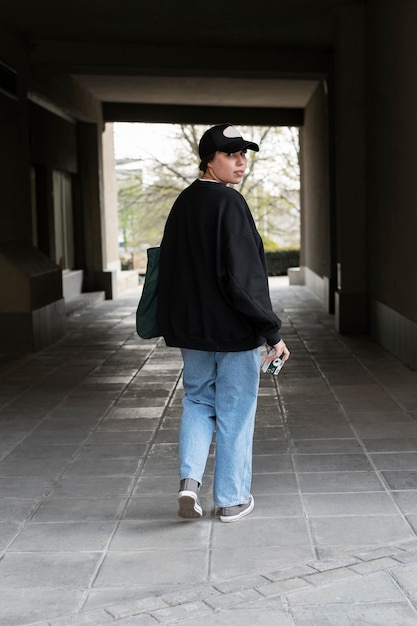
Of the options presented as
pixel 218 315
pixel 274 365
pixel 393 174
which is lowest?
pixel 274 365

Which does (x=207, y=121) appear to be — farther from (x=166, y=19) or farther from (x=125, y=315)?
(x=166, y=19)

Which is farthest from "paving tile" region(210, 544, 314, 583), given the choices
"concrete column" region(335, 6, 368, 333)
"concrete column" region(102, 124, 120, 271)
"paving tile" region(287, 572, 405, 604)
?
"concrete column" region(102, 124, 120, 271)

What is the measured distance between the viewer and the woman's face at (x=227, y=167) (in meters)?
3.76

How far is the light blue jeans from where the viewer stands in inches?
148

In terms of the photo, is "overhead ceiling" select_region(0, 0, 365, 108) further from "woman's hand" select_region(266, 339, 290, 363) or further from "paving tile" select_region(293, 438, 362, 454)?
"woman's hand" select_region(266, 339, 290, 363)

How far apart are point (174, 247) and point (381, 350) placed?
5.44 m

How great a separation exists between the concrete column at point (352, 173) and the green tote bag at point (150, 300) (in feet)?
22.0

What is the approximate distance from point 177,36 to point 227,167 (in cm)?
791

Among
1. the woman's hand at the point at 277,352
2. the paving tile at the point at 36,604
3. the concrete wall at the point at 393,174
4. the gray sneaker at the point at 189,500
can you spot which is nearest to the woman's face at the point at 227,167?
the woman's hand at the point at 277,352

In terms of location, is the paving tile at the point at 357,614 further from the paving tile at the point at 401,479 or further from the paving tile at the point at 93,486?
the paving tile at the point at 93,486

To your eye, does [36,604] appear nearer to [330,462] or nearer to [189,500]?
[189,500]

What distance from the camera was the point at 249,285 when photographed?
3.62m

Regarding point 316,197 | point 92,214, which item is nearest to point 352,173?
point 316,197

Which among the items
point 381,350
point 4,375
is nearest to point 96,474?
point 4,375
